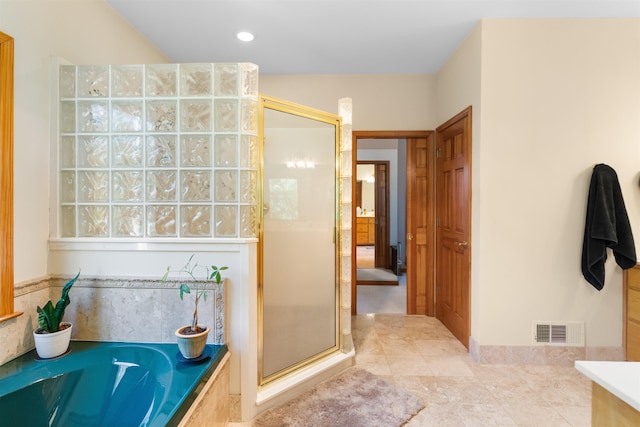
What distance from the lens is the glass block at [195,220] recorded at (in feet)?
5.83

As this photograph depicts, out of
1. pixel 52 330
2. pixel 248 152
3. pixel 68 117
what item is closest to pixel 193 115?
pixel 248 152

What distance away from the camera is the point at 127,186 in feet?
5.88

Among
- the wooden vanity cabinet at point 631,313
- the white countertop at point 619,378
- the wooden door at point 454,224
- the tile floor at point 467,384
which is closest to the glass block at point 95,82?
the tile floor at point 467,384

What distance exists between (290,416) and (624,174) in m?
3.01

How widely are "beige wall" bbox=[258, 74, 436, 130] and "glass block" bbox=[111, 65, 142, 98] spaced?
1703mm

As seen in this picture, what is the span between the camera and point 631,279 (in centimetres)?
223

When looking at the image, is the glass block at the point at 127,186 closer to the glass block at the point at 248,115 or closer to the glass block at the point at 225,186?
the glass block at the point at 225,186

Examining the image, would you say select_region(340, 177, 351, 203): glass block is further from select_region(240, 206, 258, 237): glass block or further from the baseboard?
the baseboard

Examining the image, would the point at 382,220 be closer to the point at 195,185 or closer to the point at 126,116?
the point at 195,185

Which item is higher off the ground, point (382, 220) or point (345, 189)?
point (345, 189)

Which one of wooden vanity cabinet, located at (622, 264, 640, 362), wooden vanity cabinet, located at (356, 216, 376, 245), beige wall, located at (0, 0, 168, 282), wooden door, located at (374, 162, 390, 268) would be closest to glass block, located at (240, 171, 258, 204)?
beige wall, located at (0, 0, 168, 282)

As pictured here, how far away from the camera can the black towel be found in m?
2.14

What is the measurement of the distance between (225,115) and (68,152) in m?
0.99

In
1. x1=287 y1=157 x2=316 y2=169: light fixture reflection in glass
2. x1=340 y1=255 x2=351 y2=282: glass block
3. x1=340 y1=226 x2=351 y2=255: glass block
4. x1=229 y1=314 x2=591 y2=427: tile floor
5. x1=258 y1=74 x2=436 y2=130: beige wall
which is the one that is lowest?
x1=229 y1=314 x2=591 y2=427: tile floor
